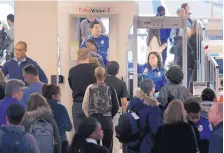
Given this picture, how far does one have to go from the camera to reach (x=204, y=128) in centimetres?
812

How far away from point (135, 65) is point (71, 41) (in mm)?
2146

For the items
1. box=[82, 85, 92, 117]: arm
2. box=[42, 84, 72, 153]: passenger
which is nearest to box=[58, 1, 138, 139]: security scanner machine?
box=[82, 85, 92, 117]: arm

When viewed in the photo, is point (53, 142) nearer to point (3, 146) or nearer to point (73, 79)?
point (3, 146)

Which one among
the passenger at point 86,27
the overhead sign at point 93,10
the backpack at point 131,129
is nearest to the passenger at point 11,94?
the backpack at point 131,129

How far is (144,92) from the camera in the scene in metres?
8.67

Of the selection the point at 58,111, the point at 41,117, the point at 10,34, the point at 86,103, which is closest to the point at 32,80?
the point at 86,103

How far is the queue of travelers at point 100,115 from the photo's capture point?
712cm

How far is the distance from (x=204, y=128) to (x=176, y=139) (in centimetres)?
59

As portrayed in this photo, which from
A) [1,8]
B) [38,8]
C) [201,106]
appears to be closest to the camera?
[201,106]

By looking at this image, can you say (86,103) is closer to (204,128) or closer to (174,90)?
(174,90)

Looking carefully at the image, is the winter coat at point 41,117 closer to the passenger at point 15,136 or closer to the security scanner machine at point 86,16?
the passenger at point 15,136

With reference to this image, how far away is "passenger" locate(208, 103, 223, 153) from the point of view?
22.7 ft

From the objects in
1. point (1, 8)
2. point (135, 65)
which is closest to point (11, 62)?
point (135, 65)

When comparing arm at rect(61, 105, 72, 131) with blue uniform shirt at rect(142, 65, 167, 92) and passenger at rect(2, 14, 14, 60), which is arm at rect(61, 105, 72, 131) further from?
passenger at rect(2, 14, 14, 60)
